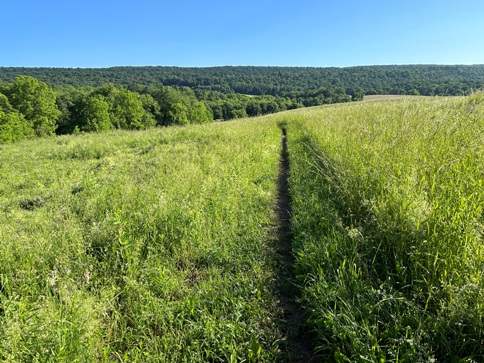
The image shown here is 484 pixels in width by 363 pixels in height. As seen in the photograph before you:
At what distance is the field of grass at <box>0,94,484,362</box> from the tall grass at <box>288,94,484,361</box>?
2cm

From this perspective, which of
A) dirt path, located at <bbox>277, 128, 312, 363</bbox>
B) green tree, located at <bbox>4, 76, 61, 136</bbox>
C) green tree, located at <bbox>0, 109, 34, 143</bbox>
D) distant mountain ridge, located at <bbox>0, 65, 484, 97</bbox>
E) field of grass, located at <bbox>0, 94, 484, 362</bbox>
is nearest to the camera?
field of grass, located at <bbox>0, 94, 484, 362</bbox>

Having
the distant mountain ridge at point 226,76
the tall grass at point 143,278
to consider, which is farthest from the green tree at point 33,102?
the distant mountain ridge at point 226,76

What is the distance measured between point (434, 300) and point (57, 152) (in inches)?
605

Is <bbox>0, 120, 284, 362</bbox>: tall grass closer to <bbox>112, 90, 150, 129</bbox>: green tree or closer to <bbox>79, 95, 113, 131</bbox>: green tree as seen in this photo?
<bbox>79, 95, 113, 131</bbox>: green tree

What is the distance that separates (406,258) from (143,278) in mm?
2807

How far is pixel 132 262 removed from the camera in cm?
315

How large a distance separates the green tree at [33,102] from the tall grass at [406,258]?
144ft

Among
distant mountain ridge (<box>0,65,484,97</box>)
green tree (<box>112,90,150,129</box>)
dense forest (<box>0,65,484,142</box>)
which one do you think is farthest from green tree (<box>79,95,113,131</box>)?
distant mountain ridge (<box>0,65,484,97</box>)

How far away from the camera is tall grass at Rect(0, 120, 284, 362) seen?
209 centimetres

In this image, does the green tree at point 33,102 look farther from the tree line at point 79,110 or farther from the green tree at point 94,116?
the green tree at point 94,116

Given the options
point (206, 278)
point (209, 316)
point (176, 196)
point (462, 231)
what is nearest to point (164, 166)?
point (176, 196)

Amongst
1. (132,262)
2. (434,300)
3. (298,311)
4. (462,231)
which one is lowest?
(298,311)

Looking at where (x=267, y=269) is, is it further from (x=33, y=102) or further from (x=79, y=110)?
(x=79, y=110)

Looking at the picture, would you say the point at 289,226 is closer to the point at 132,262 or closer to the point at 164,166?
the point at 132,262
